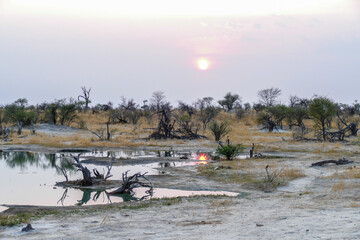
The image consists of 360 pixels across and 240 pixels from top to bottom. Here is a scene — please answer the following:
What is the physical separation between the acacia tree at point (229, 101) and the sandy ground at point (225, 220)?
70.1m

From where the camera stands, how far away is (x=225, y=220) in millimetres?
8953

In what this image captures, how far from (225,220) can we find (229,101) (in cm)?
7405

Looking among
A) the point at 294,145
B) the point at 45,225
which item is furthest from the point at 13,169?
the point at 294,145

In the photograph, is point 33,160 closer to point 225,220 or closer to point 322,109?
point 225,220

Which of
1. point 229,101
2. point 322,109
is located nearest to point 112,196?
point 322,109

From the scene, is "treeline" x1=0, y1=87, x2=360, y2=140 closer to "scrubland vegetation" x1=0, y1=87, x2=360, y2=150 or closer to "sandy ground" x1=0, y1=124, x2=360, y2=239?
"scrubland vegetation" x1=0, y1=87, x2=360, y2=150

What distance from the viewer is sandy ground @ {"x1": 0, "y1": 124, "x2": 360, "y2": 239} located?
756 centimetres

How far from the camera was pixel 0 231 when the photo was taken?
27.9 feet

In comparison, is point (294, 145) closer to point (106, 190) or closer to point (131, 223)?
point (106, 190)

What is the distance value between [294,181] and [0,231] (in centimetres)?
1015

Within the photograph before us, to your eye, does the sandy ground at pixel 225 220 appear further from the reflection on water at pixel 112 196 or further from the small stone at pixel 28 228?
the reflection on water at pixel 112 196

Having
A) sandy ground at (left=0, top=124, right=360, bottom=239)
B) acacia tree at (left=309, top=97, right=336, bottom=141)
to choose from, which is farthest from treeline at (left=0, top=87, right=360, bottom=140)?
sandy ground at (left=0, top=124, right=360, bottom=239)

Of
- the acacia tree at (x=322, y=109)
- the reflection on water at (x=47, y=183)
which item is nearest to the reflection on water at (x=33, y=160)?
the reflection on water at (x=47, y=183)

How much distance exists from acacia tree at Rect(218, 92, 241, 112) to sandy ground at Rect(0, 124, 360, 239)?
70.1 m
